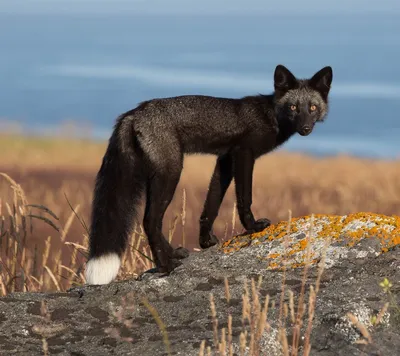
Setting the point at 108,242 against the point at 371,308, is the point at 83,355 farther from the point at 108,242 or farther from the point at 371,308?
the point at 108,242

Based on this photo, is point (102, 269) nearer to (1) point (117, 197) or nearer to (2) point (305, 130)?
(1) point (117, 197)

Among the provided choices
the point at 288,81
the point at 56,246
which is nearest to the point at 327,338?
the point at 288,81

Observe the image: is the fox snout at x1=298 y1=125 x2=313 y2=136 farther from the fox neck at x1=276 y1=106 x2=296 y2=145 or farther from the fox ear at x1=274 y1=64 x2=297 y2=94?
the fox ear at x1=274 y1=64 x2=297 y2=94

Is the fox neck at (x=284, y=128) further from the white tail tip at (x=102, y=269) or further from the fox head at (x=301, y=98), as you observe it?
the white tail tip at (x=102, y=269)

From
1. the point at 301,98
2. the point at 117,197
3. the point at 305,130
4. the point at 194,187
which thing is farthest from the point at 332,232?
the point at 194,187

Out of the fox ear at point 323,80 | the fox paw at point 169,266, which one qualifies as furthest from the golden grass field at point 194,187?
the fox paw at point 169,266

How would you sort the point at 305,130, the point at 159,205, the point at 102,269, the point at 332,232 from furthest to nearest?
1. the point at 305,130
2. the point at 159,205
3. the point at 102,269
4. the point at 332,232

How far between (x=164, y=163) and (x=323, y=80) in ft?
7.33

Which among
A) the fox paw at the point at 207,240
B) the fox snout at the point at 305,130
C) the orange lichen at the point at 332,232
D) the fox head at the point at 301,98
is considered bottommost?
the fox paw at the point at 207,240

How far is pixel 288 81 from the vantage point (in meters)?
8.06

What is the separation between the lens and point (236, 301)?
5.04m

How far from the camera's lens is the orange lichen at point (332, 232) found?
222 inches

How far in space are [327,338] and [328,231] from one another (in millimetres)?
1504

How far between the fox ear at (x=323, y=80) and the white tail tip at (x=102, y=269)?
2777 millimetres
